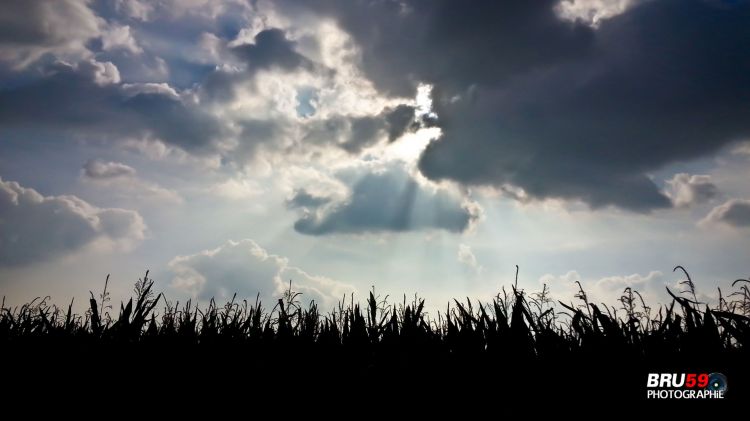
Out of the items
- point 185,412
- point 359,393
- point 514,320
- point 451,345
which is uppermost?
point 514,320

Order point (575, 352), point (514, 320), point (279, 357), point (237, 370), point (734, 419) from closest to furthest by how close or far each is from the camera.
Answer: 1. point (734, 419)
2. point (575, 352)
3. point (514, 320)
4. point (237, 370)
5. point (279, 357)

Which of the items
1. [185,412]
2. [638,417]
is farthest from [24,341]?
[638,417]

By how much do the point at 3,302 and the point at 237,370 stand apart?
7199 mm

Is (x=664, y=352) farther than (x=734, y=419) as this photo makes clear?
Yes

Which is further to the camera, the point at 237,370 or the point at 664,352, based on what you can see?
the point at 237,370

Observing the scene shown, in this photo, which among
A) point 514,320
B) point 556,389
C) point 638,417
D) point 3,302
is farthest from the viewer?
point 3,302

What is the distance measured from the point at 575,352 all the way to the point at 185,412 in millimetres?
3846

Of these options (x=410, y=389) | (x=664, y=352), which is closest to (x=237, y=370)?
(x=410, y=389)

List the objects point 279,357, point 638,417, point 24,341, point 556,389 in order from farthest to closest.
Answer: point 24,341, point 279,357, point 556,389, point 638,417

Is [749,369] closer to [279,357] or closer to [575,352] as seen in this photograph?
[575,352]

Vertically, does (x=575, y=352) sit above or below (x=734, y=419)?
above

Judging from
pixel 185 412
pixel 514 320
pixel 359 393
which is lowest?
pixel 185 412

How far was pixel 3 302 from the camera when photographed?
9.09 meters

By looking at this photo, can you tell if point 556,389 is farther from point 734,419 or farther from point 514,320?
point 734,419
